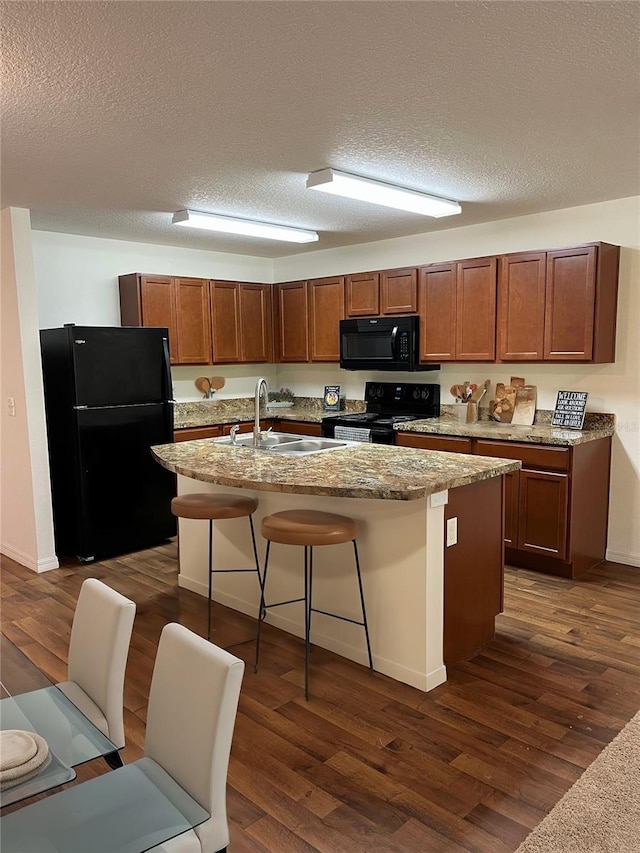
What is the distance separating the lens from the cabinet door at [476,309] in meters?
4.71

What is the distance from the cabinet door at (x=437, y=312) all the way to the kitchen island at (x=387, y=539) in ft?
5.87

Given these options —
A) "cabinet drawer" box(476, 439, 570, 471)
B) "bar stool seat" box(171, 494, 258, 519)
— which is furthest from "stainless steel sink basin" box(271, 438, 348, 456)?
"cabinet drawer" box(476, 439, 570, 471)

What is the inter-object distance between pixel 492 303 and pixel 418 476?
7.71 feet

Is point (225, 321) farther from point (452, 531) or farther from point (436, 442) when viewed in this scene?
point (452, 531)

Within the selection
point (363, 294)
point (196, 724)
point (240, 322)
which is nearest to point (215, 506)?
point (196, 724)

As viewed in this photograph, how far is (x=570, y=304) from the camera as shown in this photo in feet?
14.0

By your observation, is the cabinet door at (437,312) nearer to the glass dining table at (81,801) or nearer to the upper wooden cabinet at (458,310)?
the upper wooden cabinet at (458,310)

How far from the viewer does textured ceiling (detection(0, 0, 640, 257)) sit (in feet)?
6.20

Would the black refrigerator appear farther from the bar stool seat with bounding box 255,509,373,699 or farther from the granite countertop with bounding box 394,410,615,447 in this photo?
the bar stool seat with bounding box 255,509,373,699

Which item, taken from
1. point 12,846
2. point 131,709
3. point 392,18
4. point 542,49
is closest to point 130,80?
point 392,18

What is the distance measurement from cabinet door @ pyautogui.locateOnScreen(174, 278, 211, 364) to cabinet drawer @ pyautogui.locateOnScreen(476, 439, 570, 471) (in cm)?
273

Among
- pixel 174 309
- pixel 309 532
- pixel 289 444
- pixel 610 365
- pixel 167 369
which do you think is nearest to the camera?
pixel 309 532

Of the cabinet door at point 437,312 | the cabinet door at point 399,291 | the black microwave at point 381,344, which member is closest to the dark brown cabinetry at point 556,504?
the cabinet door at point 437,312

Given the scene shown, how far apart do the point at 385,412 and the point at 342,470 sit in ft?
9.57
